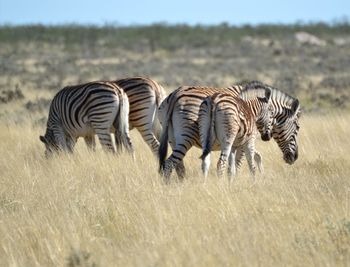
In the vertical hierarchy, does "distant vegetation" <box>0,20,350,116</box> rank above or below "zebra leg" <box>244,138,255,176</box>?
below

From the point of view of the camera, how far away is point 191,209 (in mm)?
7691

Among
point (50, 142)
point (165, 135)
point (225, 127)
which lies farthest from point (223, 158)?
point (50, 142)

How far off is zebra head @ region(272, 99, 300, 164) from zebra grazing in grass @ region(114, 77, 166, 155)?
223 cm

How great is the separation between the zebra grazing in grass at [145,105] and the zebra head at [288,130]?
7.33ft

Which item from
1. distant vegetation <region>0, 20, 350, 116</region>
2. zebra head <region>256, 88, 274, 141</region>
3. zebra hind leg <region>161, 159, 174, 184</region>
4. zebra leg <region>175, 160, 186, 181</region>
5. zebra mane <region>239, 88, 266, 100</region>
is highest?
zebra mane <region>239, 88, 266, 100</region>

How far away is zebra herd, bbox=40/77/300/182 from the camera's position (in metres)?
9.73

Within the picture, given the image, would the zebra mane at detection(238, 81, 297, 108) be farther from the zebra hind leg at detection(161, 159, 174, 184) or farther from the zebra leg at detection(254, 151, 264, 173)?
the zebra hind leg at detection(161, 159, 174, 184)

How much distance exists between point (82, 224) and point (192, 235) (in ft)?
4.32

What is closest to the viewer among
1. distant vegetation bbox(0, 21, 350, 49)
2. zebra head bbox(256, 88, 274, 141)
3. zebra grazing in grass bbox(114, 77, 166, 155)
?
zebra head bbox(256, 88, 274, 141)

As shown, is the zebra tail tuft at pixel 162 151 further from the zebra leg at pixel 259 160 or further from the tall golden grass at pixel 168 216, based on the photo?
the zebra leg at pixel 259 160

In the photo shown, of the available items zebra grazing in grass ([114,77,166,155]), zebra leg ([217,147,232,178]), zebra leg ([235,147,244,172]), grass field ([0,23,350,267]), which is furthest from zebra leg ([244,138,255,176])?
zebra grazing in grass ([114,77,166,155])

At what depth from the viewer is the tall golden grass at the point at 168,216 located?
614cm

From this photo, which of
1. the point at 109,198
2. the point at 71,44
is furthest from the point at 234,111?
the point at 71,44

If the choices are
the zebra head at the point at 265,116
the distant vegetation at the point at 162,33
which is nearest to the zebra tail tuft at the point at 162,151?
the zebra head at the point at 265,116
